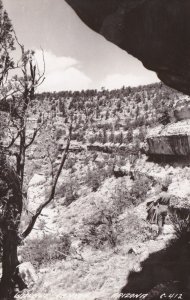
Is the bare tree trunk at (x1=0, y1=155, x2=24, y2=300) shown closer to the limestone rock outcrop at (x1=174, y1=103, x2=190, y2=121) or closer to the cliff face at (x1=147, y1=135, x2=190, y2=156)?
the cliff face at (x1=147, y1=135, x2=190, y2=156)

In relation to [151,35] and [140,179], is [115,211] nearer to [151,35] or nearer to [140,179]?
[140,179]

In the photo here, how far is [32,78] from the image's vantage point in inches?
353

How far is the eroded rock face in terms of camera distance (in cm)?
593

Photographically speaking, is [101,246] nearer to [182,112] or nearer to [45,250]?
[45,250]

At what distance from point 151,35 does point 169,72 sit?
1082 millimetres

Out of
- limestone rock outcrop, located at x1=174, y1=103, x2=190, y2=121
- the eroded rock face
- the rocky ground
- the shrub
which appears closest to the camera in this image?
the eroded rock face

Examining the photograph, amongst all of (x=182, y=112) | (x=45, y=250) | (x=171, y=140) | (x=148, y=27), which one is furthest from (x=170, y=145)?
(x=148, y=27)

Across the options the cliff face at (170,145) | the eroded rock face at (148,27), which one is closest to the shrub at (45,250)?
the eroded rock face at (148,27)

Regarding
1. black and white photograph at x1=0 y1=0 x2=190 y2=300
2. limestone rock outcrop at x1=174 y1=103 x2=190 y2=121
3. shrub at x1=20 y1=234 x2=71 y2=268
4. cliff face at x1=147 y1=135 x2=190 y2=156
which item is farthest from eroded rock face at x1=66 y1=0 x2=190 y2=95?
limestone rock outcrop at x1=174 y1=103 x2=190 y2=121

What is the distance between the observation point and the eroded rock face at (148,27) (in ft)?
19.5

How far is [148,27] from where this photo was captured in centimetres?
618

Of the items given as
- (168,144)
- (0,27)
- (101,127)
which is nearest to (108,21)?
(0,27)

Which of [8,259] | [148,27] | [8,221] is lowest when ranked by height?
[8,259]

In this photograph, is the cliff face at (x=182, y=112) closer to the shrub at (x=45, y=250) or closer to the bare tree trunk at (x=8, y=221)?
the shrub at (x=45, y=250)
